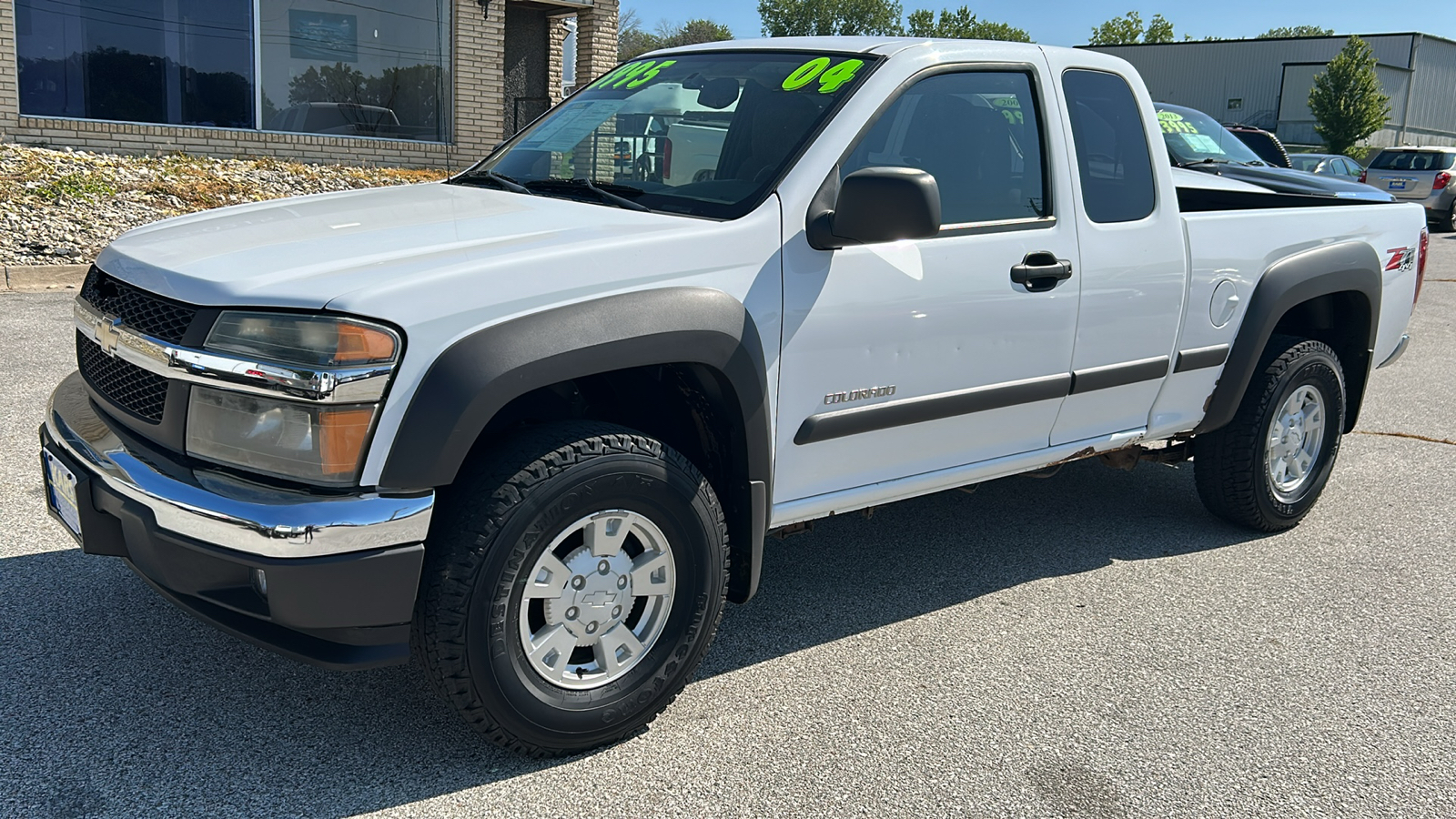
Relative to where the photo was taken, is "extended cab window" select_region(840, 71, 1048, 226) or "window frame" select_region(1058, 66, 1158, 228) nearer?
"extended cab window" select_region(840, 71, 1048, 226)

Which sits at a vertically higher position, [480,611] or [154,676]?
[480,611]

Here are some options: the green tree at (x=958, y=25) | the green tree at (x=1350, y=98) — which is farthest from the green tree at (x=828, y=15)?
the green tree at (x=1350, y=98)

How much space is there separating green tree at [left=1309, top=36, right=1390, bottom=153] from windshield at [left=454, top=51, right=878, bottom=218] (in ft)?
162

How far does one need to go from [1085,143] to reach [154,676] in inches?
132

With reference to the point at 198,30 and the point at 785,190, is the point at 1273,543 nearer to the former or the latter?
the point at 785,190

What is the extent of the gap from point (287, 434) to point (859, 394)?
1.58 meters

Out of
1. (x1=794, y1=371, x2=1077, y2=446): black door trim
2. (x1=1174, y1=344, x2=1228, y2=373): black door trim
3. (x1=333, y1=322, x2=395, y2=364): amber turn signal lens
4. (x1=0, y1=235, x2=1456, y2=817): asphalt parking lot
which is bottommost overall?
(x1=0, y1=235, x2=1456, y2=817): asphalt parking lot

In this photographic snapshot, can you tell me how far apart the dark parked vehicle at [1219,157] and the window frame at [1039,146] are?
416cm

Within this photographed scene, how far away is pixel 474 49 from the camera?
52.0 ft

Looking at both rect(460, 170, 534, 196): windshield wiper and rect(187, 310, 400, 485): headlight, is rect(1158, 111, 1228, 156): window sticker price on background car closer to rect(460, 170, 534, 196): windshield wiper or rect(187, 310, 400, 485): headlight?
rect(460, 170, 534, 196): windshield wiper

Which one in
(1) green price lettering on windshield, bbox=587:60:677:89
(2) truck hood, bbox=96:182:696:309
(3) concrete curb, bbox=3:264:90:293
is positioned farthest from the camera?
(3) concrete curb, bbox=3:264:90:293

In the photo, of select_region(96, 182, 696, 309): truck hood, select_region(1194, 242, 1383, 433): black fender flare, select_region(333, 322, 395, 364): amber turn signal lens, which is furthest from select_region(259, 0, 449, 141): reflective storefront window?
select_region(333, 322, 395, 364): amber turn signal lens

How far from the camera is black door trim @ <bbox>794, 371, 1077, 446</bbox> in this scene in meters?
3.40

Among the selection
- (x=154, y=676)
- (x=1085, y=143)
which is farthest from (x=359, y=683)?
(x=1085, y=143)
